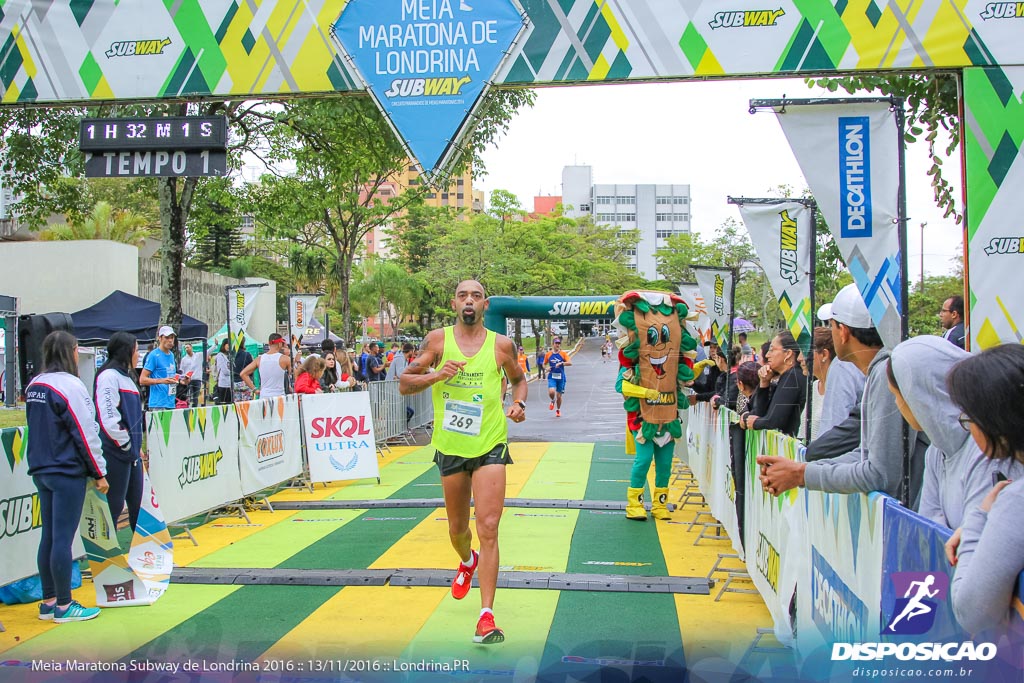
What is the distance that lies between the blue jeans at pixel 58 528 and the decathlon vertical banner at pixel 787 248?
17.5ft

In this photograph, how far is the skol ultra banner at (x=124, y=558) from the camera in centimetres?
586

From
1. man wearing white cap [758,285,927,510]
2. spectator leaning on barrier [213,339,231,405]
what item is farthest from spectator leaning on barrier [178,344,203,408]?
man wearing white cap [758,285,927,510]

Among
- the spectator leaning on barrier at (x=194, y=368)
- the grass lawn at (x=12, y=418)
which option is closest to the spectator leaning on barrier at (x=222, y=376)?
the spectator leaning on barrier at (x=194, y=368)

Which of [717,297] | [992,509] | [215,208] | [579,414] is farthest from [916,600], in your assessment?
[215,208]

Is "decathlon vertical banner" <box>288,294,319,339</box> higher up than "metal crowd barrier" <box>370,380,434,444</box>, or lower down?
higher up

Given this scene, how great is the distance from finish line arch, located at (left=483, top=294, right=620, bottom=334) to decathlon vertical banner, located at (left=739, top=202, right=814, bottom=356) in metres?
8.89

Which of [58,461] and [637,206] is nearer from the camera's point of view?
[58,461]

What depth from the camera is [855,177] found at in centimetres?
527

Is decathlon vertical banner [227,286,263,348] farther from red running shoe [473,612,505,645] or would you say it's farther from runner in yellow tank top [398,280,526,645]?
red running shoe [473,612,505,645]

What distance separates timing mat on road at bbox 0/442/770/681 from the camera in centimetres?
475

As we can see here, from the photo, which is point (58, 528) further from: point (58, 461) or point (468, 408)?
point (468, 408)

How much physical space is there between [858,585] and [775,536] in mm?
1833

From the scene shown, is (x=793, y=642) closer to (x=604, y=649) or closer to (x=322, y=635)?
(x=604, y=649)

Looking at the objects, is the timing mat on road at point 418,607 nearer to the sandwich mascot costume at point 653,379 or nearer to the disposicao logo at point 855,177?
the sandwich mascot costume at point 653,379
